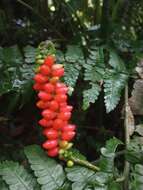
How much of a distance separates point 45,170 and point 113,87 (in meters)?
0.37

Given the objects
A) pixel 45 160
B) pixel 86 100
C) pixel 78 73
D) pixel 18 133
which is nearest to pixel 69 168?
pixel 45 160

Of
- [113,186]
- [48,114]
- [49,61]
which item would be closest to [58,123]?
[48,114]

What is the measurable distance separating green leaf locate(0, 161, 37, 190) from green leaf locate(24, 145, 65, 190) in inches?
1.3

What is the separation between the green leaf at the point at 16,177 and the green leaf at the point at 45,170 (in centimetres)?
3

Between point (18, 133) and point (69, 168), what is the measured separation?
487mm

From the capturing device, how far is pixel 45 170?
1346mm

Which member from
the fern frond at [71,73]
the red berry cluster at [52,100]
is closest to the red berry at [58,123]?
the red berry cluster at [52,100]

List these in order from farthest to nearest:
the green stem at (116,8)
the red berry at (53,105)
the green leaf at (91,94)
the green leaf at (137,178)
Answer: the green stem at (116,8) → the green leaf at (91,94) → the green leaf at (137,178) → the red berry at (53,105)

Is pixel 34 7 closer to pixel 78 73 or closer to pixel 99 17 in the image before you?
pixel 99 17

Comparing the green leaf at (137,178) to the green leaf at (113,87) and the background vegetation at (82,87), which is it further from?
the green leaf at (113,87)

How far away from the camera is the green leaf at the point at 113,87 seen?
1506 mm

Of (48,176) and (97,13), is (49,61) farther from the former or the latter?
(97,13)

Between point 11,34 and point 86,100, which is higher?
point 11,34

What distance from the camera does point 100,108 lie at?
1.74 meters
